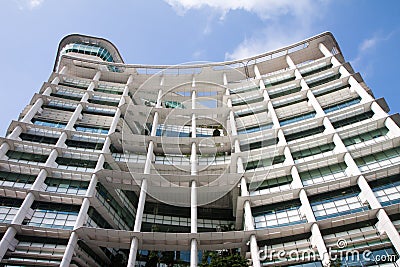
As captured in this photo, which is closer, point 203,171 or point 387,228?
point 387,228

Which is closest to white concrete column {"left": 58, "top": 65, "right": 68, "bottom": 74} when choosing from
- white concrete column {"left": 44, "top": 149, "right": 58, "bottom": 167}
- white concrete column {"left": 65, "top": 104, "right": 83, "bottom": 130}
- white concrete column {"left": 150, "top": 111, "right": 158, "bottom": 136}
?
white concrete column {"left": 65, "top": 104, "right": 83, "bottom": 130}

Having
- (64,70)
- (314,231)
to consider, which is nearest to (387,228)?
(314,231)

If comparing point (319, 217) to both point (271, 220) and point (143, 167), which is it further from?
point (143, 167)

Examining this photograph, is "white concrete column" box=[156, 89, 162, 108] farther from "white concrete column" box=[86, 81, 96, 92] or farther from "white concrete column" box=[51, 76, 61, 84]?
"white concrete column" box=[51, 76, 61, 84]

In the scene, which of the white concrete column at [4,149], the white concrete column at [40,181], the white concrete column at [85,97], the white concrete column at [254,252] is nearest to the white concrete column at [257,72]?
the white concrete column at [85,97]

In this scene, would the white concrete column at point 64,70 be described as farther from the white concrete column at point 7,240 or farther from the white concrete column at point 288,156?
the white concrete column at point 288,156

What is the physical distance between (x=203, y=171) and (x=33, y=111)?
22419 millimetres

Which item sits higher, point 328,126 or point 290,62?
point 290,62

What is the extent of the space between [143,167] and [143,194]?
4486 millimetres

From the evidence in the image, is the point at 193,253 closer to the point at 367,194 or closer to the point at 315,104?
the point at 367,194

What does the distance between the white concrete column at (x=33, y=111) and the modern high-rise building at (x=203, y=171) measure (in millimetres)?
189

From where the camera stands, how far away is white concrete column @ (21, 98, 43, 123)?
38.5 m

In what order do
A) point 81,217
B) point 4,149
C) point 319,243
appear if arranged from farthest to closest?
point 4,149 < point 81,217 < point 319,243

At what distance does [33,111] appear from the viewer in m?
40.2
